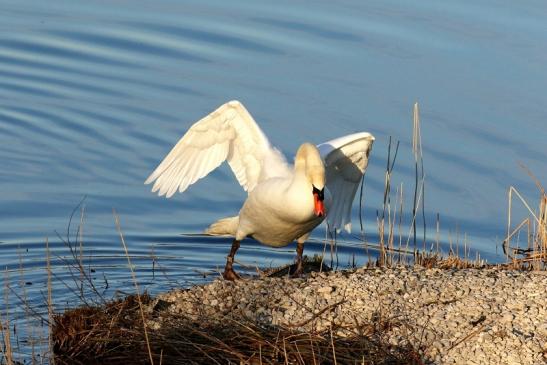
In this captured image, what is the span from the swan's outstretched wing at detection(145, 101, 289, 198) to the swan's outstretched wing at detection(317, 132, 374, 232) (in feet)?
1.36

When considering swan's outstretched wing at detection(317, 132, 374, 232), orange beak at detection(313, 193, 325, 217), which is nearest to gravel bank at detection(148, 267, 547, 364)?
orange beak at detection(313, 193, 325, 217)

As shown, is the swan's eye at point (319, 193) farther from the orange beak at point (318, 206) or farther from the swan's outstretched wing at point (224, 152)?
the swan's outstretched wing at point (224, 152)

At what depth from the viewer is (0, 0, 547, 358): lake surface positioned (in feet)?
38.2

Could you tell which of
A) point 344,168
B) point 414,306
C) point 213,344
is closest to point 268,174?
point 344,168

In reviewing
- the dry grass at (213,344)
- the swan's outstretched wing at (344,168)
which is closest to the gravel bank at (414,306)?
the dry grass at (213,344)

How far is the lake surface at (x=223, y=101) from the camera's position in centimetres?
1166

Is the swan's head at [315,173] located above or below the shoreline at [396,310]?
above

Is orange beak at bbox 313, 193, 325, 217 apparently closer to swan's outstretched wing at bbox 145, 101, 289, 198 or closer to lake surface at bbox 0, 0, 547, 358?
swan's outstretched wing at bbox 145, 101, 289, 198

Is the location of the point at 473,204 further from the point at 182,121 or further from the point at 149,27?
the point at 149,27

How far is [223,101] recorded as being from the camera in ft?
47.1

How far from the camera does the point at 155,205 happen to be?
40.5 feet

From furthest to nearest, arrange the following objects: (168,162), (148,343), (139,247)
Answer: (139,247) < (168,162) < (148,343)

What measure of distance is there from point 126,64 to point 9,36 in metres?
1.88

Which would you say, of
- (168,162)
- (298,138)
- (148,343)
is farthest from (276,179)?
(298,138)
